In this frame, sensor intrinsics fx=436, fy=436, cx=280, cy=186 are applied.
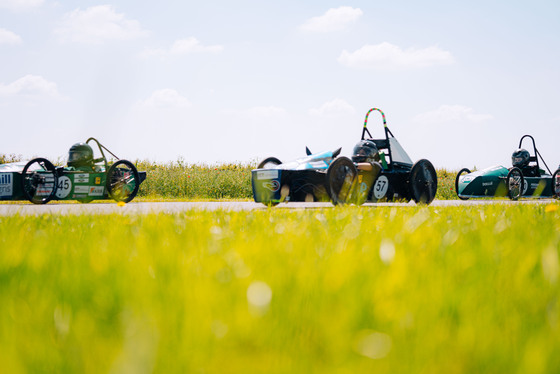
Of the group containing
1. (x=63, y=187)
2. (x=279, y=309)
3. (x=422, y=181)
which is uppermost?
(x=63, y=187)

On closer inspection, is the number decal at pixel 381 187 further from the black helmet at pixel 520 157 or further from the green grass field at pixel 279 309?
the black helmet at pixel 520 157

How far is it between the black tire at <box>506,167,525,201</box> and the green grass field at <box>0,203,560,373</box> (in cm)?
959

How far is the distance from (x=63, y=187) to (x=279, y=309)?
8747 millimetres

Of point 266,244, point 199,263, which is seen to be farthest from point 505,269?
point 199,263

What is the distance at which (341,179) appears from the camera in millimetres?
6379

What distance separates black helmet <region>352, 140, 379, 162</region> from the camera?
7.41 metres

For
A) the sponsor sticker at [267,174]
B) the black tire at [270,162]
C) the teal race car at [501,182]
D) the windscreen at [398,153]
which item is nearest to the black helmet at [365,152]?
the windscreen at [398,153]

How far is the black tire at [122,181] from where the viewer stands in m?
9.00

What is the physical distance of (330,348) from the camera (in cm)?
87

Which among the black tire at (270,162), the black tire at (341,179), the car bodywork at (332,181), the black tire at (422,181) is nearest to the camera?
the black tire at (341,179)

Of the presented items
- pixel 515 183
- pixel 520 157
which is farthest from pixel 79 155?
pixel 520 157

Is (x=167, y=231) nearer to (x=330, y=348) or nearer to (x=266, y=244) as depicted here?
(x=266, y=244)

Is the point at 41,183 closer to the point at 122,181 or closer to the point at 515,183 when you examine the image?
the point at 122,181

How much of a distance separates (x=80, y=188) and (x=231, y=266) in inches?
327
